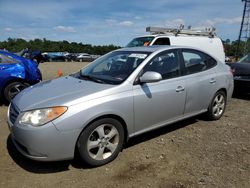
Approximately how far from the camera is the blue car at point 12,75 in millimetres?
7409

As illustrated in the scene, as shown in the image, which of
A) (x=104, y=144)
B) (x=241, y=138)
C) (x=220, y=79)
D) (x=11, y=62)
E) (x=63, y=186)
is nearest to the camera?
(x=63, y=186)

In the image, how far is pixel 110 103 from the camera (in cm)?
395

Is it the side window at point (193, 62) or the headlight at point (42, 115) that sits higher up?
the side window at point (193, 62)

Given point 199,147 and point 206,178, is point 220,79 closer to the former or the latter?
point 199,147

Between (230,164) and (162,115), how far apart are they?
125cm

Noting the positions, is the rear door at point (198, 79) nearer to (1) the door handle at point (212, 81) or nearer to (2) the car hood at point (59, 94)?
(1) the door handle at point (212, 81)

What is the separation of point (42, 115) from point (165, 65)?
7.31 ft

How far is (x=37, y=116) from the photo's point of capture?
12.0 ft

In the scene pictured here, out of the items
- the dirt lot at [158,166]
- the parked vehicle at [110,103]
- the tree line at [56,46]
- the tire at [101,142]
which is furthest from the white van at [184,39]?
the tree line at [56,46]

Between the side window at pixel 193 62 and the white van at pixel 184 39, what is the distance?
652 cm

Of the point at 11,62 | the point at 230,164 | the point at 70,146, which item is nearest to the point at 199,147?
the point at 230,164

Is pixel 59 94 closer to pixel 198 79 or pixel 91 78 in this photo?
pixel 91 78

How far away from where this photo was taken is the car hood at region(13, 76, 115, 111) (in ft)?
12.4

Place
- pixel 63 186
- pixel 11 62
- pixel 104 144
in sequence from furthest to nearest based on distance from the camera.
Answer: pixel 11 62, pixel 104 144, pixel 63 186
